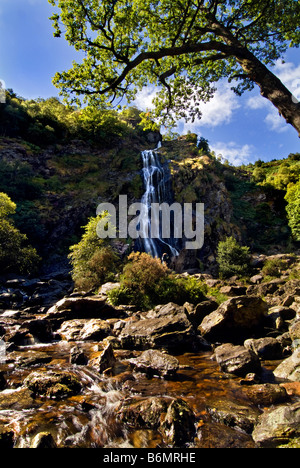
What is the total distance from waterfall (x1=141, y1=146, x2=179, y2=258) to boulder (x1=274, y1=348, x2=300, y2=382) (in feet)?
67.3

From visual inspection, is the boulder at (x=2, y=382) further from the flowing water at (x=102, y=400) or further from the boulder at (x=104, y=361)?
the boulder at (x=104, y=361)

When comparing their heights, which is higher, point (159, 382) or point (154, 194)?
point (154, 194)

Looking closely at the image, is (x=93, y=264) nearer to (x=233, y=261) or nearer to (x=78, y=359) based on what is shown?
(x=78, y=359)

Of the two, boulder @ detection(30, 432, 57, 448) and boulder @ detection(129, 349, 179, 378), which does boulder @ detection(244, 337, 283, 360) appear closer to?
boulder @ detection(129, 349, 179, 378)

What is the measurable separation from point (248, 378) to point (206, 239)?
2415 cm

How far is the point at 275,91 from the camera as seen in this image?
5152 mm

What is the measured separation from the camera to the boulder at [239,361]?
191 inches

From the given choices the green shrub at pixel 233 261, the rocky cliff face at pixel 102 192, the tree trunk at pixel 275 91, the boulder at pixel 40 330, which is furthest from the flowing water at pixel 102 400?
the rocky cliff face at pixel 102 192

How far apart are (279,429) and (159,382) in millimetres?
2398

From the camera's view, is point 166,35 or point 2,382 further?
point 166,35

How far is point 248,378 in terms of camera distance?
455 centimetres

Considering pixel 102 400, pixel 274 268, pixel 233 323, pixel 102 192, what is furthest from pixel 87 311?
pixel 102 192

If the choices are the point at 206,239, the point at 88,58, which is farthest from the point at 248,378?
the point at 206,239

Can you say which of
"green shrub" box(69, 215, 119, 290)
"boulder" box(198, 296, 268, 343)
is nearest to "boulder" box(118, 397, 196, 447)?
"boulder" box(198, 296, 268, 343)
